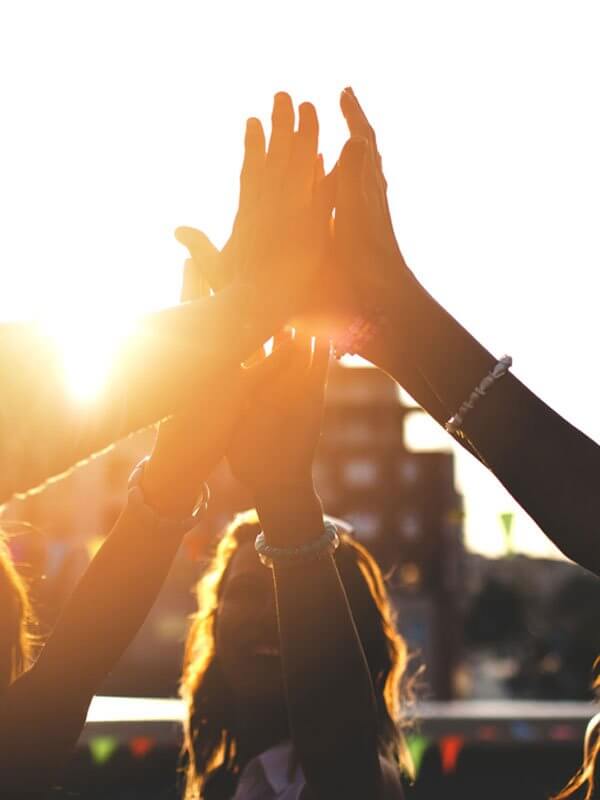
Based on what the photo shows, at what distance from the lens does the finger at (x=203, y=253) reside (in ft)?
8.61

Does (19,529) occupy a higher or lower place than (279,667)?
higher

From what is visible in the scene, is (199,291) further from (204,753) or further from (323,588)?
(204,753)

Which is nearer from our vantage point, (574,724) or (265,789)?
(265,789)

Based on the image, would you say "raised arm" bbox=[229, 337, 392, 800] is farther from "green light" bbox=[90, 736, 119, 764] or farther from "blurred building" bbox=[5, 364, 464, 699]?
"blurred building" bbox=[5, 364, 464, 699]

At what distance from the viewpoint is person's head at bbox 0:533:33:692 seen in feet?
8.22

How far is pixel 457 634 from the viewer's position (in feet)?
251

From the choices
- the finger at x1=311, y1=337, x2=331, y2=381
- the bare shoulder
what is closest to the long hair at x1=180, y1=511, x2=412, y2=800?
the bare shoulder

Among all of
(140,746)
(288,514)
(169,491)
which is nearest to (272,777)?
(288,514)

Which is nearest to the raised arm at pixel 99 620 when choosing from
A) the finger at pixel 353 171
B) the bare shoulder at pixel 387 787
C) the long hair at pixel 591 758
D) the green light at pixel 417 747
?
the finger at pixel 353 171

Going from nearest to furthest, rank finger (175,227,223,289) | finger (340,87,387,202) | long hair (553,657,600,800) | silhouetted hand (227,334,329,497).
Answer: long hair (553,657,600,800) < finger (340,87,387,202) < finger (175,227,223,289) < silhouetted hand (227,334,329,497)

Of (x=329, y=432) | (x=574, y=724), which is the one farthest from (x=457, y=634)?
(x=574, y=724)

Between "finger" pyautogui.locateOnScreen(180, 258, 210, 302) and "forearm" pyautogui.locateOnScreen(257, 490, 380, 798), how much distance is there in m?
0.54

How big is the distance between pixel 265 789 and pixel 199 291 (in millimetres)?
1358

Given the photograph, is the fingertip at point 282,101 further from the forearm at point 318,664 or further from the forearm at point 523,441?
the forearm at point 318,664
